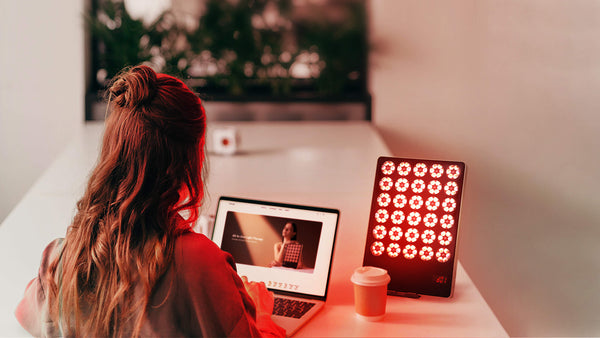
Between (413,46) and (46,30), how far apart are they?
170 centimetres

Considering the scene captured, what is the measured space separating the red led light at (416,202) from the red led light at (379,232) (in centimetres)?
8

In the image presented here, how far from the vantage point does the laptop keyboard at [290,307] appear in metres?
1.16

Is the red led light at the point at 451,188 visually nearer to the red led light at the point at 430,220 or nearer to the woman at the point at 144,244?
the red led light at the point at 430,220

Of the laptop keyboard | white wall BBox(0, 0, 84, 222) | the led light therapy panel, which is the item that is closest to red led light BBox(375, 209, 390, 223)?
the led light therapy panel

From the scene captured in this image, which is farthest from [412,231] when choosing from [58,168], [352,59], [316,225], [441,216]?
[352,59]

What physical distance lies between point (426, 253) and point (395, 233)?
80 millimetres

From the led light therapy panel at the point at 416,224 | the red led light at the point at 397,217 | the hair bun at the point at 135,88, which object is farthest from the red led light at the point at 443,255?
the hair bun at the point at 135,88

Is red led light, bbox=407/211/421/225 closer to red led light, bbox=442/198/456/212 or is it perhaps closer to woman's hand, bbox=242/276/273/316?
red led light, bbox=442/198/456/212

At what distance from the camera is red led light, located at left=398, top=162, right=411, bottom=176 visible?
1.32 meters

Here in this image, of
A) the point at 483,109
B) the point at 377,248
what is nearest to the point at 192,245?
the point at 377,248

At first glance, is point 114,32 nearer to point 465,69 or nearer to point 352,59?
point 352,59

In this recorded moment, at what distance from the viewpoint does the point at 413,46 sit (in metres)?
2.71

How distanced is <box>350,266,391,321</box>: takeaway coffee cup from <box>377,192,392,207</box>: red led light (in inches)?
8.2

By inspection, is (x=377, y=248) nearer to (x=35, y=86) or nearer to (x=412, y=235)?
(x=412, y=235)
